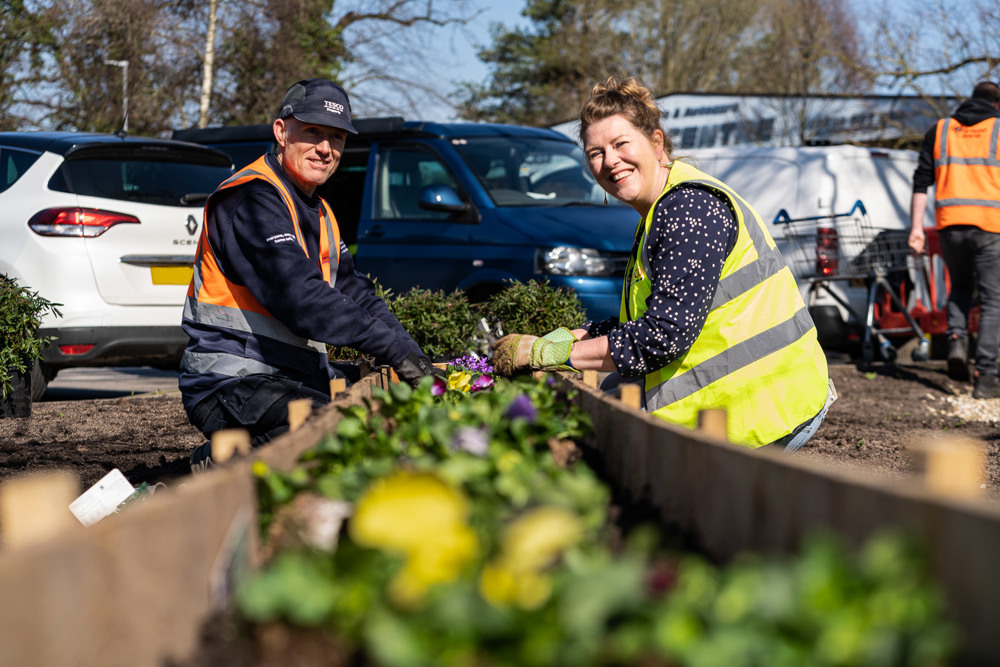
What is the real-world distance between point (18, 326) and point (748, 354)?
4827mm

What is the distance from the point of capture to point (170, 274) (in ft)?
22.7

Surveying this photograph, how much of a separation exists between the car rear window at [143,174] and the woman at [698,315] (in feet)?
14.7

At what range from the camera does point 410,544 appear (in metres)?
1.24

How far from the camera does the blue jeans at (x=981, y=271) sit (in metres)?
7.61

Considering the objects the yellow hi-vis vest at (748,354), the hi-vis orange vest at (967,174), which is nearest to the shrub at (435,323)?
the yellow hi-vis vest at (748,354)

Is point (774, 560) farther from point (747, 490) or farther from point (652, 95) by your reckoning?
point (652, 95)

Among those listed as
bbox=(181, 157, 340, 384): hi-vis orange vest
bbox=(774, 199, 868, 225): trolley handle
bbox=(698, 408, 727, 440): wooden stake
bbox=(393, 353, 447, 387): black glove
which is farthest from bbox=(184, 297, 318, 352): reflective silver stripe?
bbox=(774, 199, 868, 225): trolley handle

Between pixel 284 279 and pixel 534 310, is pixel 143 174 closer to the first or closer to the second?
pixel 534 310

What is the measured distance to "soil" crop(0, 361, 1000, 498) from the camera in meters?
5.38

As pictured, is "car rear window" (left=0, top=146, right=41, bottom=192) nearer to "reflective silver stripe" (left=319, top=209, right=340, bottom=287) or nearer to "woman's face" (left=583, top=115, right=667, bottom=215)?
"reflective silver stripe" (left=319, top=209, right=340, bottom=287)

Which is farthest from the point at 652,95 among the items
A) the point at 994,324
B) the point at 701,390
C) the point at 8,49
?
the point at 8,49

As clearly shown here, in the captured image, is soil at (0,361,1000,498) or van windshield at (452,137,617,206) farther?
van windshield at (452,137,617,206)

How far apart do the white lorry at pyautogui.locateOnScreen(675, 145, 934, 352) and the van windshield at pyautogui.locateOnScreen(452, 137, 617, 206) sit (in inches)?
117

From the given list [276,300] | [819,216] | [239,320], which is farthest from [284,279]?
[819,216]
